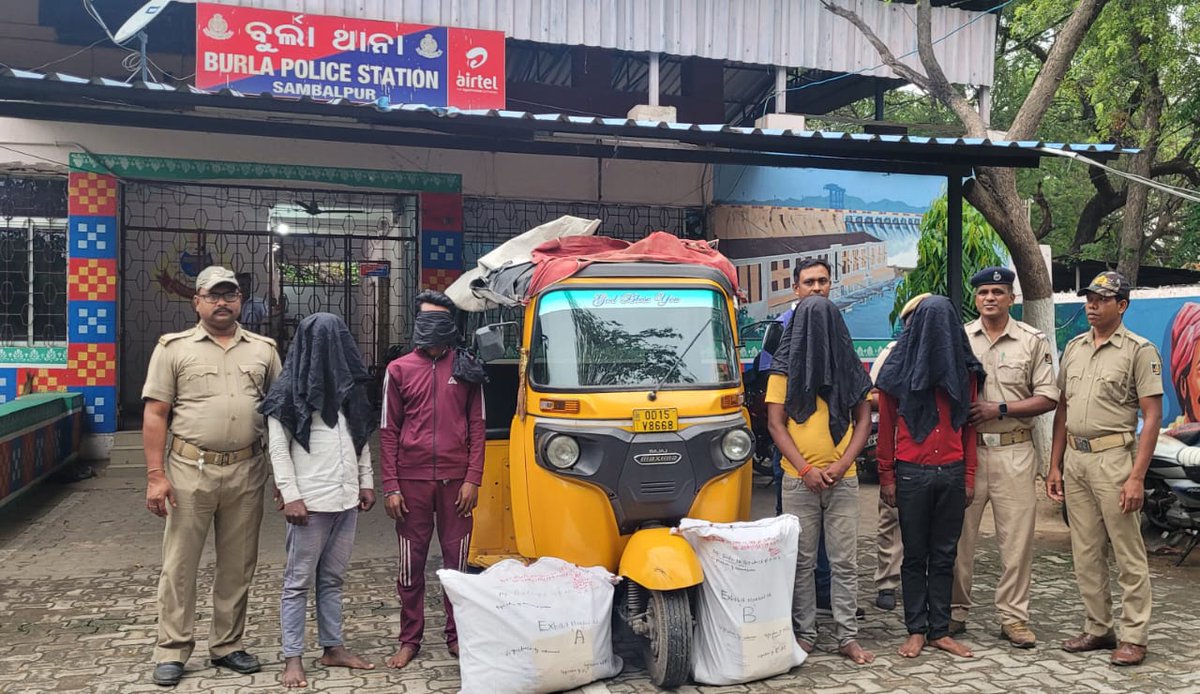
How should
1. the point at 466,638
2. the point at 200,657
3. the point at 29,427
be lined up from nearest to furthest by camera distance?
the point at 466,638 → the point at 200,657 → the point at 29,427

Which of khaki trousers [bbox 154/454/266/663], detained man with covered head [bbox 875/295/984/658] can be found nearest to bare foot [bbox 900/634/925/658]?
detained man with covered head [bbox 875/295/984/658]

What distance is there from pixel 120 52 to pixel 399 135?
640 cm

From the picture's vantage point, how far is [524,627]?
159 inches

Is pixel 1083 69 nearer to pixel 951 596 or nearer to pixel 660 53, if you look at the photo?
pixel 660 53

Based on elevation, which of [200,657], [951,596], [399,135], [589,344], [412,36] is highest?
[412,36]

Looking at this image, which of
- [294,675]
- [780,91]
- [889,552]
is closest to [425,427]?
[294,675]

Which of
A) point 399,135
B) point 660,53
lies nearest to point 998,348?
point 399,135

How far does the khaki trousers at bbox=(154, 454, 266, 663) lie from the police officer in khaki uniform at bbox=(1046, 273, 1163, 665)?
14.1 ft

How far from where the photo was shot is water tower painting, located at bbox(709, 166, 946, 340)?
40.5 feet

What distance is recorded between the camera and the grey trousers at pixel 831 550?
4.65m

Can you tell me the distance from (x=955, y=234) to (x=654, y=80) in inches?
169

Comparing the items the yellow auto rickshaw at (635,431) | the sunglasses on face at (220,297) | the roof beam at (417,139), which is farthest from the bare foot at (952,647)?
the roof beam at (417,139)

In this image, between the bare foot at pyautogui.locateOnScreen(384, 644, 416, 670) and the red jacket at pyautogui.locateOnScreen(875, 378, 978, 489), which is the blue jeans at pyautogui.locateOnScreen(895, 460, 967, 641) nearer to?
the red jacket at pyautogui.locateOnScreen(875, 378, 978, 489)

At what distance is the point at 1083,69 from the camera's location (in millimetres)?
14758
